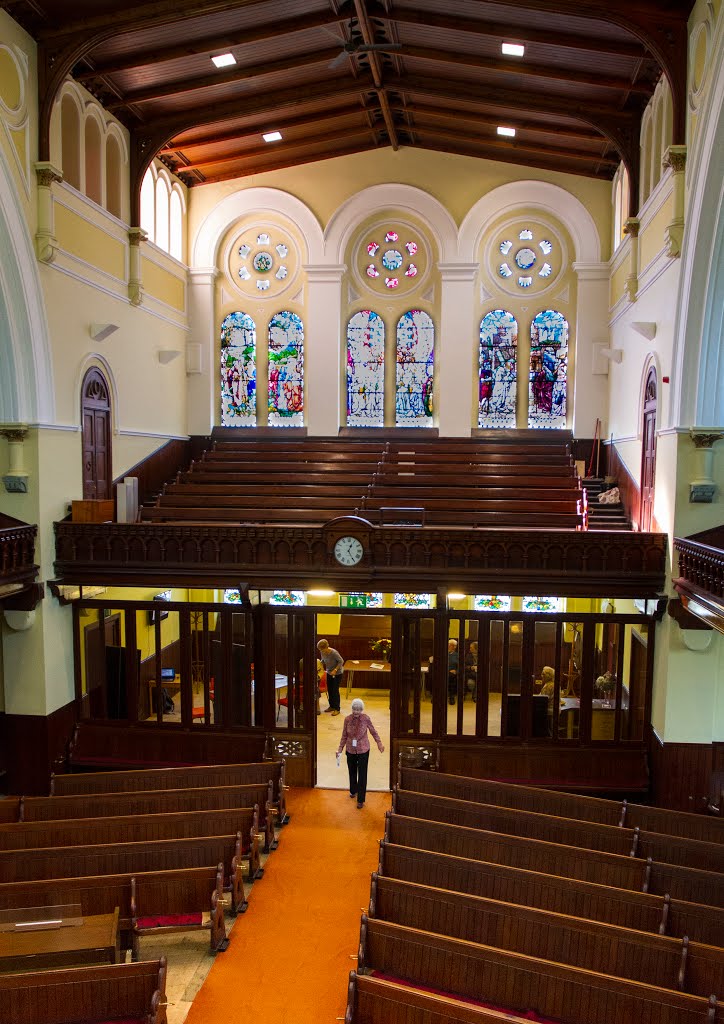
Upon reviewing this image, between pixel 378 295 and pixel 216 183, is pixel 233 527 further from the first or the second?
pixel 216 183

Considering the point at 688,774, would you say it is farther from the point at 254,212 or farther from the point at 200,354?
the point at 254,212

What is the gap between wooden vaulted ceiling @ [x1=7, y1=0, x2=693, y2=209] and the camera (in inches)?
348

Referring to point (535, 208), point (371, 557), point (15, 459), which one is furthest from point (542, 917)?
point (535, 208)

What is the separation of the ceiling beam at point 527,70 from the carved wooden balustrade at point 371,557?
5.76m

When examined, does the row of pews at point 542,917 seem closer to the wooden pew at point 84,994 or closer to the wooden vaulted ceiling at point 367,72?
the wooden pew at point 84,994

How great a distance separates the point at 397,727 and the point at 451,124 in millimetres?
9605

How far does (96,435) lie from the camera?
10.8 meters

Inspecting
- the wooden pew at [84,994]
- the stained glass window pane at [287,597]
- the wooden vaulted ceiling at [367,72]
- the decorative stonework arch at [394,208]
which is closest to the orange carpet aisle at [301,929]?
the wooden pew at [84,994]

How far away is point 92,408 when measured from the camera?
1065cm

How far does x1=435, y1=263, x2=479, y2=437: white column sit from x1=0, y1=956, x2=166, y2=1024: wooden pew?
10.8m

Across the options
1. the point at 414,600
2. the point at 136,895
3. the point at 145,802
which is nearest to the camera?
the point at 136,895

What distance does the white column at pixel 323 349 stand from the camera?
1434 cm

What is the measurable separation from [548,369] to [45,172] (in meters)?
8.71

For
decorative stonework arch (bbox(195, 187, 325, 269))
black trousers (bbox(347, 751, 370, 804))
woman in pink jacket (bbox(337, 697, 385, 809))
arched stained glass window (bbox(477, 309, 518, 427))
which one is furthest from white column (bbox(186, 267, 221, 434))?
black trousers (bbox(347, 751, 370, 804))
